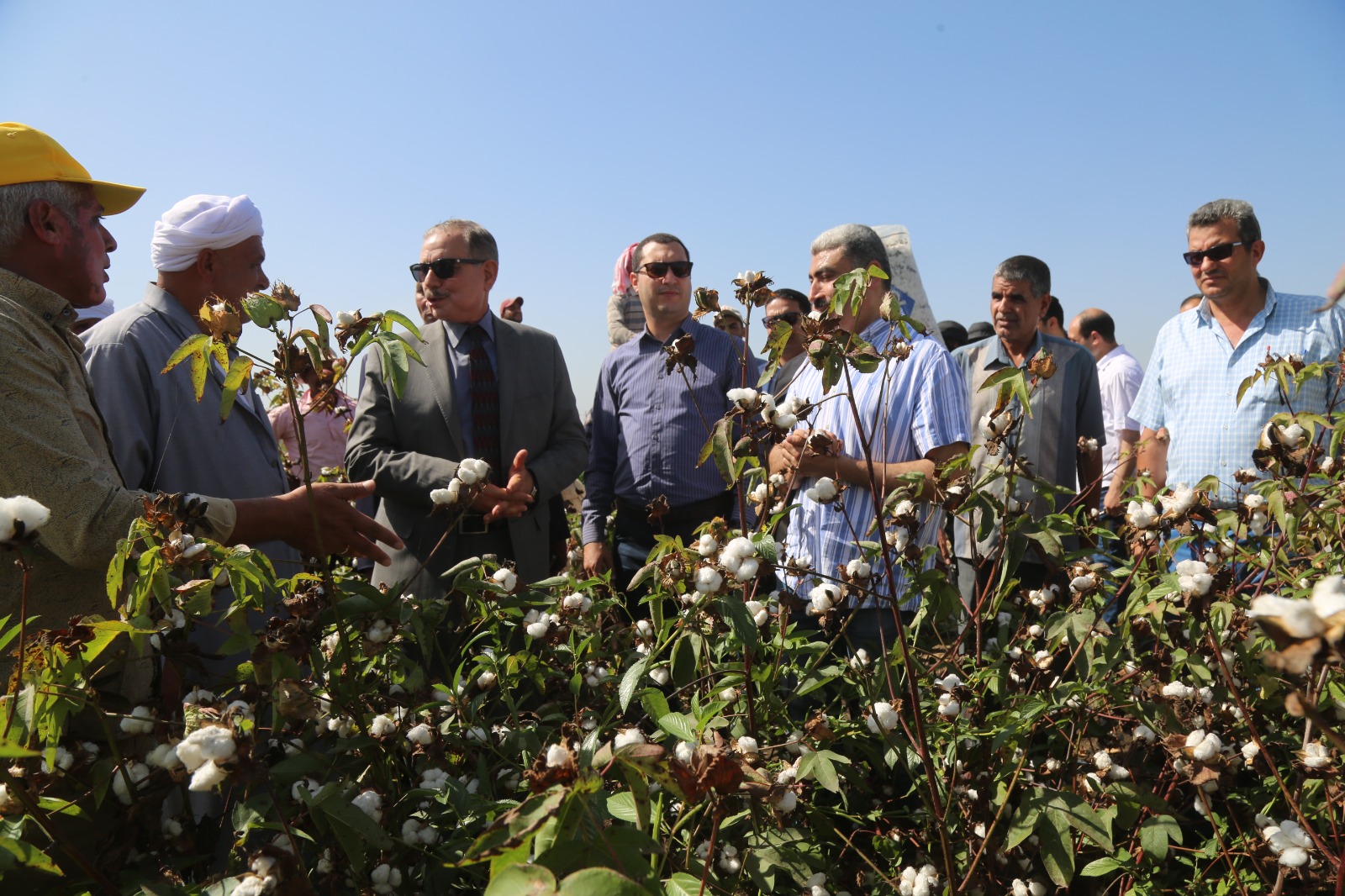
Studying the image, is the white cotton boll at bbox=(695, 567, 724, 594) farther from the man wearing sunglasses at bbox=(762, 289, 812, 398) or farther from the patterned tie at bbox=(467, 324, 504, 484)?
the man wearing sunglasses at bbox=(762, 289, 812, 398)

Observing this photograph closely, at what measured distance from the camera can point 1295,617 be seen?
26.9 inches

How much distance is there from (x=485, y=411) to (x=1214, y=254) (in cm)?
328

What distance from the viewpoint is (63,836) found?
1.30 metres

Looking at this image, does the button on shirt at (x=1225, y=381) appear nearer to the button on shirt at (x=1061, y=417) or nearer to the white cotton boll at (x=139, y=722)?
the button on shirt at (x=1061, y=417)

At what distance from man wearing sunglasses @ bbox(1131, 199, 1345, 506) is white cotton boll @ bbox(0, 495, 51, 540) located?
154 inches

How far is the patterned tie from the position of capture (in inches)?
154

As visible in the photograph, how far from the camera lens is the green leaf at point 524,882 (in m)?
0.82

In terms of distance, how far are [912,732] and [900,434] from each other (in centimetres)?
152

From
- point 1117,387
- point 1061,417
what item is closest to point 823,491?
point 1061,417

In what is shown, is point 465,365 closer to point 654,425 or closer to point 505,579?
point 654,425

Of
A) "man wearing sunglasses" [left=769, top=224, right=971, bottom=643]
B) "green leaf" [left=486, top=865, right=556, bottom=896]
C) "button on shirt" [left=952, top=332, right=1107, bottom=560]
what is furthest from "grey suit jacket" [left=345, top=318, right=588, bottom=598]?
"green leaf" [left=486, top=865, right=556, bottom=896]

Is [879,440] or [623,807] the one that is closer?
[623,807]

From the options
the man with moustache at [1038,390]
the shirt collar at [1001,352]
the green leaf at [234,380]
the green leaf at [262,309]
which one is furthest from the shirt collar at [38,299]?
the shirt collar at [1001,352]

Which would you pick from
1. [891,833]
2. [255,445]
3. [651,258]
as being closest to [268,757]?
[891,833]
